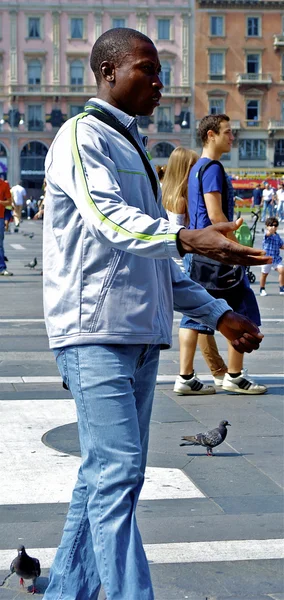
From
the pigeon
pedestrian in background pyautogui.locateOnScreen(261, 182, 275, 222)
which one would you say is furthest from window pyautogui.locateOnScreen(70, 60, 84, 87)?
the pigeon

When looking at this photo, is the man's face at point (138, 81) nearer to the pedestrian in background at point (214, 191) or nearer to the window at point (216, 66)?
the pedestrian in background at point (214, 191)

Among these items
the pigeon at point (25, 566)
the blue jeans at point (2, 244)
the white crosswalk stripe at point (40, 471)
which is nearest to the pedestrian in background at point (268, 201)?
the blue jeans at point (2, 244)

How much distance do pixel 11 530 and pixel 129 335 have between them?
1639 mm

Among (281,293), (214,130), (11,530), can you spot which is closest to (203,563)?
(11,530)

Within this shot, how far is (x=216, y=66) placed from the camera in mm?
85500

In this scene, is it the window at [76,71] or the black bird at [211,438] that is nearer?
the black bird at [211,438]

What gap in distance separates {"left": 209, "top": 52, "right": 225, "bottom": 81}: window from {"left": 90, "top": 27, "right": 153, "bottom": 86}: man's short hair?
274ft

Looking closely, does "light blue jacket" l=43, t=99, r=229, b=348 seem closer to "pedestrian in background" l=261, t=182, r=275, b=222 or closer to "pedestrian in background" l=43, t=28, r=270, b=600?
"pedestrian in background" l=43, t=28, r=270, b=600

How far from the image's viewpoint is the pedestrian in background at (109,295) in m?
3.08

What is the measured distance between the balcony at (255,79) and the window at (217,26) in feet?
11.1

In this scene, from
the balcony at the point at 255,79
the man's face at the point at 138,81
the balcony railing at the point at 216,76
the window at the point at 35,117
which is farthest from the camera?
the balcony at the point at 255,79

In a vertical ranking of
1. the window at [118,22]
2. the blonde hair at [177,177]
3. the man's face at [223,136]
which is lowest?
the blonde hair at [177,177]

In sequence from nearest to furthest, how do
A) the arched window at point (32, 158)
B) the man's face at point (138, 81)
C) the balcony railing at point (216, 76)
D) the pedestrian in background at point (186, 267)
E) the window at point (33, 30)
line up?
the man's face at point (138, 81) → the pedestrian in background at point (186, 267) → the arched window at point (32, 158) → the window at point (33, 30) → the balcony railing at point (216, 76)

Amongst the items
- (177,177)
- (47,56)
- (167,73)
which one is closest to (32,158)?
(47,56)
